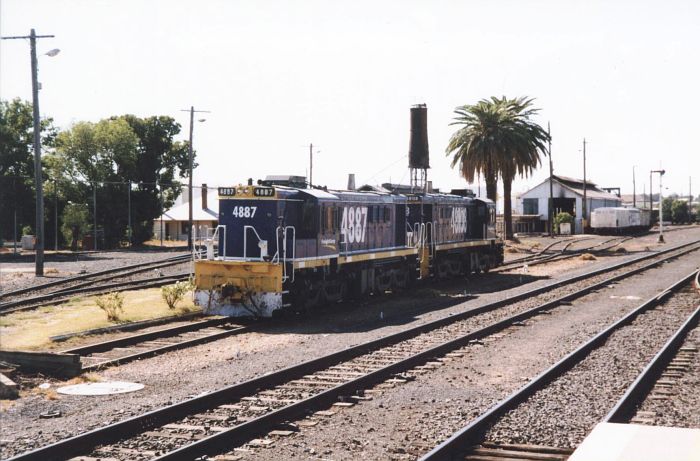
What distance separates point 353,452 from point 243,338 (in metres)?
8.68

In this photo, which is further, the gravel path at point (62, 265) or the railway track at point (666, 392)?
the gravel path at point (62, 265)

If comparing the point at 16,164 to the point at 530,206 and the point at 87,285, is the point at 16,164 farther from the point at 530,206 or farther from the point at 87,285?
the point at 530,206

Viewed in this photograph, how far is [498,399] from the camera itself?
38.3ft

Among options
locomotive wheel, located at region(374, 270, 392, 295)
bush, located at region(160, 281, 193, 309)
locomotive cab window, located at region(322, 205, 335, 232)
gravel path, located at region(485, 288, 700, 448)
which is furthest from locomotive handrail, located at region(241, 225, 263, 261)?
gravel path, located at region(485, 288, 700, 448)

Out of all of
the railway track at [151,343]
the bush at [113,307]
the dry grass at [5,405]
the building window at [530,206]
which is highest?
the building window at [530,206]

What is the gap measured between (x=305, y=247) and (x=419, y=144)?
537 inches

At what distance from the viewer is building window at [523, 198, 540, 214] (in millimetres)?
90500

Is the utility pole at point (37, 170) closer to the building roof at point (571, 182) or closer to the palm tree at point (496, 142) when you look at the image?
the palm tree at point (496, 142)

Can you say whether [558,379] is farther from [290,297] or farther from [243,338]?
[290,297]

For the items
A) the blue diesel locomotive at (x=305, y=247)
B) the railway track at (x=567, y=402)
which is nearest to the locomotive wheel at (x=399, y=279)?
the blue diesel locomotive at (x=305, y=247)

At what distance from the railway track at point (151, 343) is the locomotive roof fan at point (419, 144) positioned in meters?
14.5

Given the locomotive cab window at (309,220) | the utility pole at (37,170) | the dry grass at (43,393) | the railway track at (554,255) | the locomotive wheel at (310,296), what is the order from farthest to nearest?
1. the railway track at (554,255)
2. the utility pole at (37,170)
3. the locomotive cab window at (309,220)
4. the locomotive wheel at (310,296)
5. the dry grass at (43,393)

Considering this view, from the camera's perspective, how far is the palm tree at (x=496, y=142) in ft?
176

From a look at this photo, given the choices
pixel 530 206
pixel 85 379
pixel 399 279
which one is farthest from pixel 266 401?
pixel 530 206
